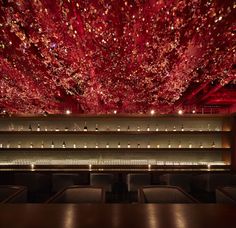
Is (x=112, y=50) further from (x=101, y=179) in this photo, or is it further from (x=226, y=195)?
(x=226, y=195)

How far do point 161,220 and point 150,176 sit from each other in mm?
4688

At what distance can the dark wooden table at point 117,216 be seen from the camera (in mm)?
1713

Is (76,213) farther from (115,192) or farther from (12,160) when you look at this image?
(12,160)

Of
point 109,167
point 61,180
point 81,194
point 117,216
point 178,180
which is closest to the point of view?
point 117,216

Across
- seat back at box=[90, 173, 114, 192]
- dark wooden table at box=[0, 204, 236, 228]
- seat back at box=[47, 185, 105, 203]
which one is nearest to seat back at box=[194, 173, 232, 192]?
seat back at box=[90, 173, 114, 192]

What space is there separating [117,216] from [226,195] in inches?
81.2

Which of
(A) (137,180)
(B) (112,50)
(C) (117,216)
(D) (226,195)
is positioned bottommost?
(A) (137,180)

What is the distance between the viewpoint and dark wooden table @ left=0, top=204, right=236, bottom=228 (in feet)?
5.62

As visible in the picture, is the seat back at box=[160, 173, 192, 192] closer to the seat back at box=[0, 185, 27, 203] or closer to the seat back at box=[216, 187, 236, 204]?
the seat back at box=[216, 187, 236, 204]

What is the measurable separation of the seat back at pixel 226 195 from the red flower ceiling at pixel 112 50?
2222 millimetres

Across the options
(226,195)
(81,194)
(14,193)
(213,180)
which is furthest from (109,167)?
(226,195)

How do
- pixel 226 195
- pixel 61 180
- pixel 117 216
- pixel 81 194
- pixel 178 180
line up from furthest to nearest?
pixel 61 180 < pixel 178 180 < pixel 81 194 < pixel 226 195 < pixel 117 216

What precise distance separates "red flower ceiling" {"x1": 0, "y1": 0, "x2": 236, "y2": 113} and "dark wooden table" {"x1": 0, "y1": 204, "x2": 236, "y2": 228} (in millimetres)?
2916

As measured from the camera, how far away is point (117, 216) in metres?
1.85
